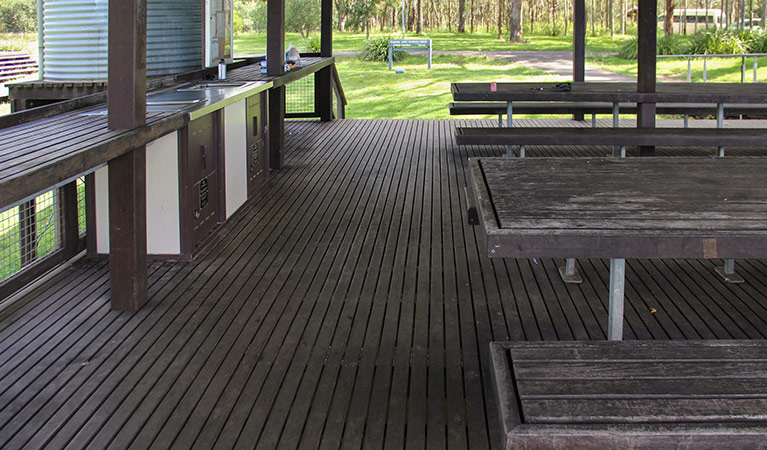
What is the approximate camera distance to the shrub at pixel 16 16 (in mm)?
10812

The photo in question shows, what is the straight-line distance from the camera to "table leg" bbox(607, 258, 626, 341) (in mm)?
2824

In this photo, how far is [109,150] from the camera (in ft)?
10.5

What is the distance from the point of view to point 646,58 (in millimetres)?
6930

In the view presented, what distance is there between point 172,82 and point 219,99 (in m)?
1.46

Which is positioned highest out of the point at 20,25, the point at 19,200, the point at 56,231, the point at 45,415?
the point at 20,25

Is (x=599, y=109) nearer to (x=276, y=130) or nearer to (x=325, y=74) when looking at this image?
(x=276, y=130)

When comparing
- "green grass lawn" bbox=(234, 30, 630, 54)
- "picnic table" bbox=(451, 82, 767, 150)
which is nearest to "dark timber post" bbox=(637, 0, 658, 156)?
"picnic table" bbox=(451, 82, 767, 150)

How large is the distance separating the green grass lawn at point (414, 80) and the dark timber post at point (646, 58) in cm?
921

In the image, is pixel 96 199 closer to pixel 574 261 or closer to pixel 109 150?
pixel 109 150

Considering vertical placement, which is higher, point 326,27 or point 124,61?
point 326,27

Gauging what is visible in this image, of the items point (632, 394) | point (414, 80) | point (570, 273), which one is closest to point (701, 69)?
point (414, 80)

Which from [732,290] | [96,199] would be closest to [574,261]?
[732,290]

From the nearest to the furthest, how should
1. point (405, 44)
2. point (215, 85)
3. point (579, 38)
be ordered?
point (215, 85)
point (579, 38)
point (405, 44)

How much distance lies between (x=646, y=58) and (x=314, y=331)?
473 cm
